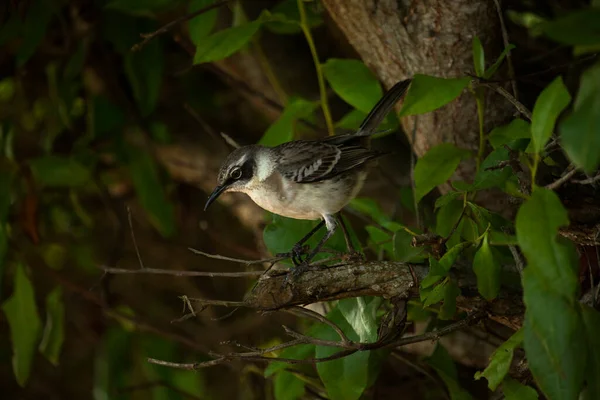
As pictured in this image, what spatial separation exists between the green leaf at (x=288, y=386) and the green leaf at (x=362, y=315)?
1.12 ft

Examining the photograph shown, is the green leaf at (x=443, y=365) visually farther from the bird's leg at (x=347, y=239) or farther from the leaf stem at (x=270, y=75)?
the leaf stem at (x=270, y=75)

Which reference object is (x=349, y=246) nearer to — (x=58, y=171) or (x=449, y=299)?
(x=449, y=299)

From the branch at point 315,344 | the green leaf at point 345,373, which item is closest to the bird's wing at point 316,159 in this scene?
the green leaf at point 345,373

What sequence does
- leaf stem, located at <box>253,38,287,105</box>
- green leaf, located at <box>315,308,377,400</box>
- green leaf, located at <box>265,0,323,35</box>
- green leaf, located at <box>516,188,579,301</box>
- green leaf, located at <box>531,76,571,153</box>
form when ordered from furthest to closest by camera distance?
leaf stem, located at <box>253,38,287,105</box>
green leaf, located at <box>265,0,323,35</box>
green leaf, located at <box>315,308,377,400</box>
green leaf, located at <box>531,76,571,153</box>
green leaf, located at <box>516,188,579,301</box>

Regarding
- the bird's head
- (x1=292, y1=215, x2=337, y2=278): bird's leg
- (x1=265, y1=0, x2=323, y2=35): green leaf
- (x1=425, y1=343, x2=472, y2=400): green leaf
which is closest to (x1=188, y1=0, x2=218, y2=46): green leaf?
(x1=265, y1=0, x2=323, y2=35): green leaf

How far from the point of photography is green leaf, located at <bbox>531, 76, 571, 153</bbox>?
4.20 feet

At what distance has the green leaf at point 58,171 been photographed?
277cm

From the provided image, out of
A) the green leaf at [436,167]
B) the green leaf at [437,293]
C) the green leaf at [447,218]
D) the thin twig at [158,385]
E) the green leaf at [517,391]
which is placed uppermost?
the green leaf at [436,167]

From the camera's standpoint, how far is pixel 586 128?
3.28 ft

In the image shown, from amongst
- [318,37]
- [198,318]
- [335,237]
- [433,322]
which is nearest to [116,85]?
[318,37]

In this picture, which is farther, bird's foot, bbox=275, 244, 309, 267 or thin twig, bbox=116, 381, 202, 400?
thin twig, bbox=116, 381, 202, 400

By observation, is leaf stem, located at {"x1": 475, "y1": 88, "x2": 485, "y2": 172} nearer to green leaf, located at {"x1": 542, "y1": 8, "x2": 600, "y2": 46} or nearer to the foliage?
the foliage

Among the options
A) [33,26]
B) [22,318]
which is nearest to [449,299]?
[22,318]

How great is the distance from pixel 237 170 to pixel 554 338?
1.36 m
